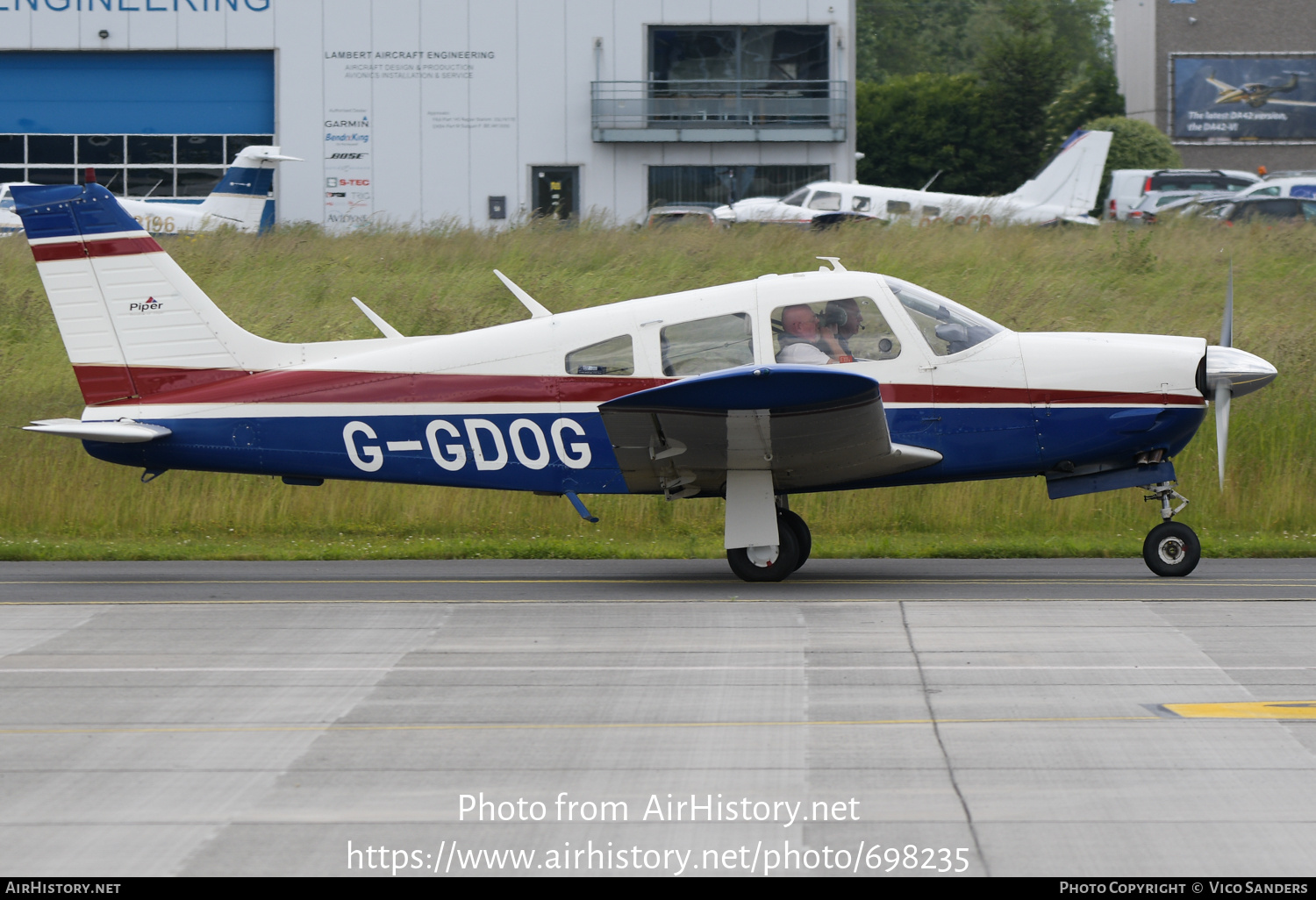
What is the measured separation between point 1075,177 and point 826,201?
5.36m

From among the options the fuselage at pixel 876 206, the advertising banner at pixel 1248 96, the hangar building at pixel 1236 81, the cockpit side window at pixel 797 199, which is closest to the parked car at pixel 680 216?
the fuselage at pixel 876 206

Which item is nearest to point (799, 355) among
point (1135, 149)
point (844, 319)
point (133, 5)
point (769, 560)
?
point (844, 319)

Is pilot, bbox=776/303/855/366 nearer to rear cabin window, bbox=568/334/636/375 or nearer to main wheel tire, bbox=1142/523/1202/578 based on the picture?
rear cabin window, bbox=568/334/636/375

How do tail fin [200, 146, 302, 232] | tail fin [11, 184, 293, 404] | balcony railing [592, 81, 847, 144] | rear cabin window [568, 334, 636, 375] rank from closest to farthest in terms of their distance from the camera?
rear cabin window [568, 334, 636, 375], tail fin [11, 184, 293, 404], tail fin [200, 146, 302, 232], balcony railing [592, 81, 847, 144]

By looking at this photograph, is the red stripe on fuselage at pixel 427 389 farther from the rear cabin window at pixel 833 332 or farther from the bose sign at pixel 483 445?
the rear cabin window at pixel 833 332

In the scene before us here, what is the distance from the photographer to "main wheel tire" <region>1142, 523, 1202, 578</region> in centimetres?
1085

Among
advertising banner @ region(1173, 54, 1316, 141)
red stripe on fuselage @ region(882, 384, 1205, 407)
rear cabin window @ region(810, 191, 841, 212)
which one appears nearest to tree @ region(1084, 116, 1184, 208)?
advertising banner @ region(1173, 54, 1316, 141)

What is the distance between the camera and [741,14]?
35.9m

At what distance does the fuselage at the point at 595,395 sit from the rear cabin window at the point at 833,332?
0.09 feet

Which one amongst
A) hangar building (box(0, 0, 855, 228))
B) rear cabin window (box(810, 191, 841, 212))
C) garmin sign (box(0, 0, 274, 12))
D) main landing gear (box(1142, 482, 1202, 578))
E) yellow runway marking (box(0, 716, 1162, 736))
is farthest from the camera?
garmin sign (box(0, 0, 274, 12))

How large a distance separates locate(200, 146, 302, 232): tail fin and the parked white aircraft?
30.2ft

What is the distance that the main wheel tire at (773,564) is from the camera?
1075 centimetres

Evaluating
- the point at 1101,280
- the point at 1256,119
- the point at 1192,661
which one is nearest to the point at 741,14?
the point at 1101,280
